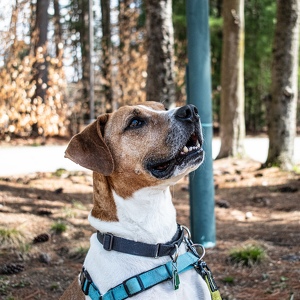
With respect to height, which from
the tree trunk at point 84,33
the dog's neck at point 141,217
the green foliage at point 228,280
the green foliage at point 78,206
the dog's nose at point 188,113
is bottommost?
the green foliage at point 78,206

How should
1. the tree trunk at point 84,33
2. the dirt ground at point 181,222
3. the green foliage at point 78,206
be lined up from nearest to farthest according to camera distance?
1. the dirt ground at point 181,222
2. the green foliage at point 78,206
3. the tree trunk at point 84,33

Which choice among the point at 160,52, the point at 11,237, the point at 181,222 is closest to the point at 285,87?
the point at 160,52

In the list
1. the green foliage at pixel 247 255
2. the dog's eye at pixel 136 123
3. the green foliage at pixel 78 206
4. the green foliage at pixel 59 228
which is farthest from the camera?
the green foliage at pixel 78 206

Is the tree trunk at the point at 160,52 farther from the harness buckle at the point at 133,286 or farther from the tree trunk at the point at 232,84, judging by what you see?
the harness buckle at the point at 133,286

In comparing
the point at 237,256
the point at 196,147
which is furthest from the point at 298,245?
the point at 196,147

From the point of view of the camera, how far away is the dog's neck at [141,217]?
2947 millimetres

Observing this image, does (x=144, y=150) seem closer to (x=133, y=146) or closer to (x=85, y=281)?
(x=133, y=146)

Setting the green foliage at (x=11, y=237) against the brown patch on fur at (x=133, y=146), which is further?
the green foliage at (x=11, y=237)

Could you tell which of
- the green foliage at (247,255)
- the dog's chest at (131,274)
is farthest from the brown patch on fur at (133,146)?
the green foliage at (247,255)

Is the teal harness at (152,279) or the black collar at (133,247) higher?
the black collar at (133,247)

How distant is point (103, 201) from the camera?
3.04 meters

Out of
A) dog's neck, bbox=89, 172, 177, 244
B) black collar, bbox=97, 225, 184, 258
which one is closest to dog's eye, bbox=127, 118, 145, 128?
dog's neck, bbox=89, 172, 177, 244

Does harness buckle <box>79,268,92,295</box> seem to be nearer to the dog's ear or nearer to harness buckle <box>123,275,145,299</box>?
harness buckle <box>123,275,145,299</box>

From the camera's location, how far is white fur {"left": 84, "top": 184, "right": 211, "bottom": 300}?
2.82m
